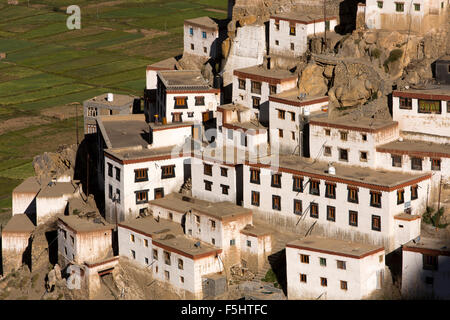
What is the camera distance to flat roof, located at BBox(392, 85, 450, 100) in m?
88.4

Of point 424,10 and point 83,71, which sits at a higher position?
point 424,10

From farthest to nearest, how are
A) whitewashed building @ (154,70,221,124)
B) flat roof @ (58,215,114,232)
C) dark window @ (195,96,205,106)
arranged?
1. dark window @ (195,96,205,106)
2. whitewashed building @ (154,70,221,124)
3. flat roof @ (58,215,114,232)

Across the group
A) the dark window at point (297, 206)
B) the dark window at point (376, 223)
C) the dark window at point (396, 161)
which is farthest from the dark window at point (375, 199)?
the dark window at point (297, 206)

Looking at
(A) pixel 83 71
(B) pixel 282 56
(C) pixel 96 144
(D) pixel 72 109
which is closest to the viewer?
(B) pixel 282 56

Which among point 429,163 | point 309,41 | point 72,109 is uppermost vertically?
point 309,41

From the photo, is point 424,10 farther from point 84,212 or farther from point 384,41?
point 84,212

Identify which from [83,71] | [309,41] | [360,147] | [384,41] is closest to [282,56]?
[309,41]

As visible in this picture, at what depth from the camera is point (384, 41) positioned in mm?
95938

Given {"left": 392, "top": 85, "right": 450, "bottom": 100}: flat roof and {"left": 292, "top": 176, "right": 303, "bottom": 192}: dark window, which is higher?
{"left": 392, "top": 85, "right": 450, "bottom": 100}: flat roof

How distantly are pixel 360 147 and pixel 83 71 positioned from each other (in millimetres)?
112685

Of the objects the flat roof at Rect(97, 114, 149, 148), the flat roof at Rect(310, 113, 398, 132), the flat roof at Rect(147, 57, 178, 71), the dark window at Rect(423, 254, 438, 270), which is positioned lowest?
the dark window at Rect(423, 254, 438, 270)

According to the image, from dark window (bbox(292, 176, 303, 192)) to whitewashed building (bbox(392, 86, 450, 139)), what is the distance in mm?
10227

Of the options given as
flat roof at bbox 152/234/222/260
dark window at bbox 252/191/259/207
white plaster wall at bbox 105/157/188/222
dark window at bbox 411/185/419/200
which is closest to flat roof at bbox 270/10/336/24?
white plaster wall at bbox 105/157/188/222

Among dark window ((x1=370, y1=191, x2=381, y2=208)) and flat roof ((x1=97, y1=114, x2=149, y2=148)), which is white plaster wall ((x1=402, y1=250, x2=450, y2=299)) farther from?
flat roof ((x1=97, y1=114, x2=149, y2=148))
